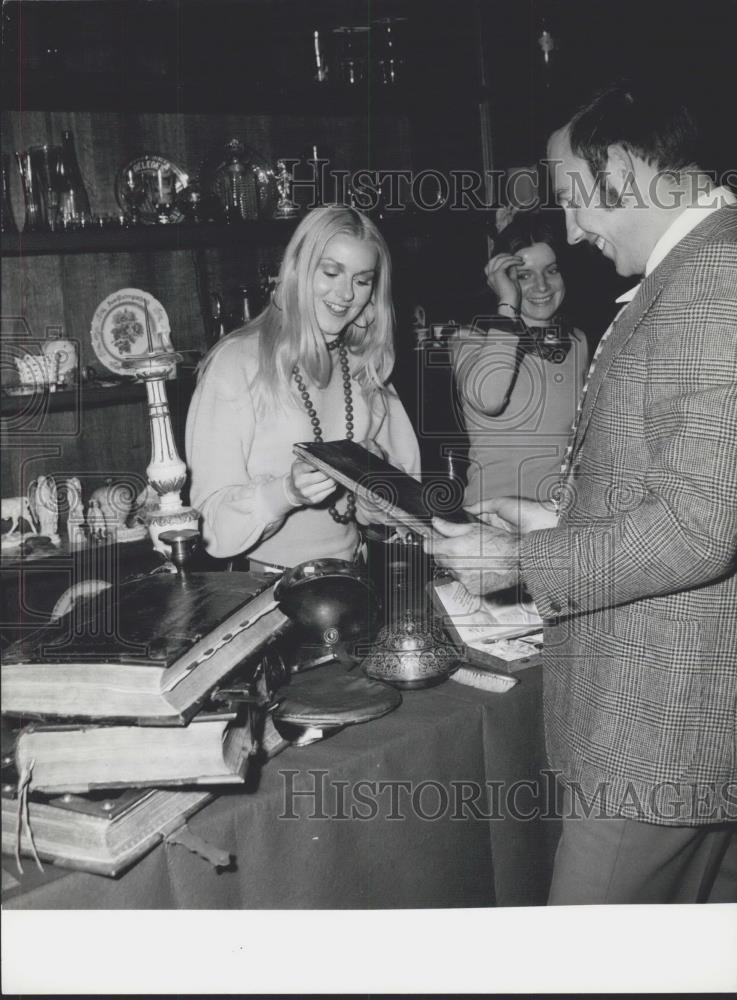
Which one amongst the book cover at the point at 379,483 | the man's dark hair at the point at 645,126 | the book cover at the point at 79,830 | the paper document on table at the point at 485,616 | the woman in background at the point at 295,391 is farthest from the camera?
the woman in background at the point at 295,391

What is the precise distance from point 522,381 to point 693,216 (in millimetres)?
1205

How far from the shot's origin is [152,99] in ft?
8.50

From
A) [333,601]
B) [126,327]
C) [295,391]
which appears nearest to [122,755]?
[333,601]

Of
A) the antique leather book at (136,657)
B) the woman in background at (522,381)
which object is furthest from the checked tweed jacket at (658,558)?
the woman in background at (522,381)

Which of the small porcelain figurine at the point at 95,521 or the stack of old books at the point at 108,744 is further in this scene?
the small porcelain figurine at the point at 95,521

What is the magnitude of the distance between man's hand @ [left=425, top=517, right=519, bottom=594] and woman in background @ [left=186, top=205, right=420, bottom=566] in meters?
0.67

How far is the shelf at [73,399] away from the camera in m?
2.47

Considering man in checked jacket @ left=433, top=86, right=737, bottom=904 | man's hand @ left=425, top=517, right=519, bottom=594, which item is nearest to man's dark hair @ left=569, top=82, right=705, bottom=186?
man in checked jacket @ left=433, top=86, right=737, bottom=904

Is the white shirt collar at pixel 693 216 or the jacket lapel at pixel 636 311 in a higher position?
the white shirt collar at pixel 693 216

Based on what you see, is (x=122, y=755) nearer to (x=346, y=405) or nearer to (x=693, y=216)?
(x=693, y=216)

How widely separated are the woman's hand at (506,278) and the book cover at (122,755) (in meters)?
1.83

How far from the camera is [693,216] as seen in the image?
108 centimetres

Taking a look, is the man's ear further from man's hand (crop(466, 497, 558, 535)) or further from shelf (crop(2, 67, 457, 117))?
shelf (crop(2, 67, 457, 117))

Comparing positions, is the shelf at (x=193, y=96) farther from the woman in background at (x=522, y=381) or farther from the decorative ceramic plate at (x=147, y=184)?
the woman in background at (x=522, y=381)
